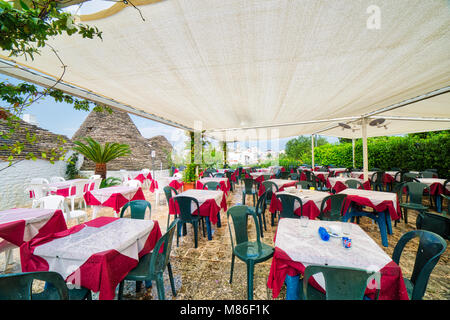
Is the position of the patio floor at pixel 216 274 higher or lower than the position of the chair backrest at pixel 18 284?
lower

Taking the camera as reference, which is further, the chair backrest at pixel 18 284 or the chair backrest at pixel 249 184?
the chair backrest at pixel 249 184

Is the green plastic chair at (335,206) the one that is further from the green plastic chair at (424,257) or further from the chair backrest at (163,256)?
the chair backrest at (163,256)

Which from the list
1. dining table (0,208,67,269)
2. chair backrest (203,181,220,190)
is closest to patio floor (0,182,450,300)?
dining table (0,208,67,269)

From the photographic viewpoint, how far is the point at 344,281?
110 cm

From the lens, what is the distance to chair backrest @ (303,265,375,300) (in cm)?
108

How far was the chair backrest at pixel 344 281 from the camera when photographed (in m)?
1.08

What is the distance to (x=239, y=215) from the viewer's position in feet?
7.93

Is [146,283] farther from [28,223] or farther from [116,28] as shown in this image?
[116,28]

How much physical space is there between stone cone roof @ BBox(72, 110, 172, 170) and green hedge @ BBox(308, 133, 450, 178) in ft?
41.3

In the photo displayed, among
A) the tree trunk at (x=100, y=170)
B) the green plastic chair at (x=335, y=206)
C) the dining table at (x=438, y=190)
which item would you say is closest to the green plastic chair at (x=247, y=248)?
the green plastic chair at (x=335, y=206)

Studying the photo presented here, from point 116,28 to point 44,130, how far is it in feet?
29.4

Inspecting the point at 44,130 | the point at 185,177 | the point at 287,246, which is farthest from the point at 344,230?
the point at 44,130

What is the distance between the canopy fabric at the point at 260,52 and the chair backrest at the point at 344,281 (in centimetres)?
223

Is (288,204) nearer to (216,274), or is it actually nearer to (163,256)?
(216,274)
